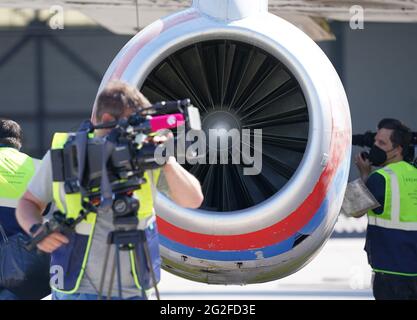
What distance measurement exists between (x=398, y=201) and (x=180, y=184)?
6.79 feet

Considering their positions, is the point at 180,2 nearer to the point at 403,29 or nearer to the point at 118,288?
the point at 118,288

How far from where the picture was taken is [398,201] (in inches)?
→ 223

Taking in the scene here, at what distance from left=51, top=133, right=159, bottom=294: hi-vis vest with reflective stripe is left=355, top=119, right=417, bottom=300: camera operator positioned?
77.7 inches

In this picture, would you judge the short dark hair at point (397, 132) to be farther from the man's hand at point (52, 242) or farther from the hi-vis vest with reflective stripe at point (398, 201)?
the man's hand at point (52, 242)

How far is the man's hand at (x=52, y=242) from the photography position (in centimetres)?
379

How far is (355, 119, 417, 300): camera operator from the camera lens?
222 inches

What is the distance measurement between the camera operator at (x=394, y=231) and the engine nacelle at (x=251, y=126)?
1.60 ft

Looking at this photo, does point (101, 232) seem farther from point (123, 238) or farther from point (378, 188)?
point (378, 188)

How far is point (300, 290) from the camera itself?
8.52 m

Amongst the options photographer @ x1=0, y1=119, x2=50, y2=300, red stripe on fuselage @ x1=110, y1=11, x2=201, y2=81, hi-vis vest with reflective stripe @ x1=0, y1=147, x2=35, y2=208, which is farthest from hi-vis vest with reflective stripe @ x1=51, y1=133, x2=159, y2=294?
hi-vis vest with reflective stripe @ x1=0, y1=147, x2=35, y2=208

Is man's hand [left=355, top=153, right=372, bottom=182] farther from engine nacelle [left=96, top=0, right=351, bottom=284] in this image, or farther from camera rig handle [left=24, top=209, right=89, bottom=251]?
camera rig handle [left=24, top=209, right=89, bottom=251]

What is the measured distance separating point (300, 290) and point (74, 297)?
187 inches

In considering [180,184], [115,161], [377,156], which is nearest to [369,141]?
[377,156]

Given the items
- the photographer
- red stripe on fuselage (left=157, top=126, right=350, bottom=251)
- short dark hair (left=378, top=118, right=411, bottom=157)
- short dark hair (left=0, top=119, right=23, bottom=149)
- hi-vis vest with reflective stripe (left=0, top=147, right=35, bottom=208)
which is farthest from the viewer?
short dark hair (left=378, top=118, right=411, bottom=157)
